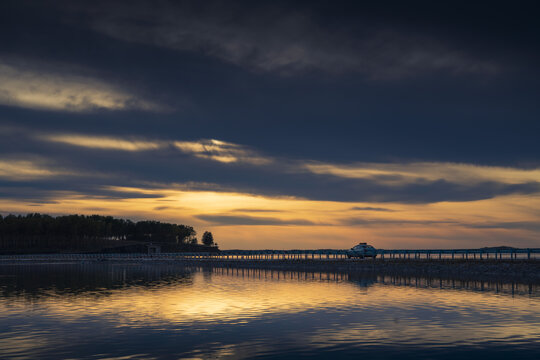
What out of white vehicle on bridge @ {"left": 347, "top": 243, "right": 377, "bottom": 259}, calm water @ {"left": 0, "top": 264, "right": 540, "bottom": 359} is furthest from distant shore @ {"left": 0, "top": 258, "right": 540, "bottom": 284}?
calm water @ {"left": 0, "top": 264, "right": 540, "bottom": 359}

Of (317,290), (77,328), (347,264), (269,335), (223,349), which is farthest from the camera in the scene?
(347,264)

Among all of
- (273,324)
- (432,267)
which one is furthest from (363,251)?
(273,324)

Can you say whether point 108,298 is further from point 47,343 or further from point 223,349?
point 223,349

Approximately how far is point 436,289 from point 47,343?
35.3 meters

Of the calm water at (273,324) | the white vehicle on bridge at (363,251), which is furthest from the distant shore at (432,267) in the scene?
the calm water at (273,324)

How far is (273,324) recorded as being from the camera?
27.8 meters

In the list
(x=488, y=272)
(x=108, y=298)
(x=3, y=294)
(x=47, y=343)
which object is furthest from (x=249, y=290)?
(x=488, y=272)

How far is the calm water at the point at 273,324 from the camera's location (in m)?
20.8

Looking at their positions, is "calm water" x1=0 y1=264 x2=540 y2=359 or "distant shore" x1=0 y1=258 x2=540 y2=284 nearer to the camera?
"calm water" x1=0 y1=264 x2=540 y2=359

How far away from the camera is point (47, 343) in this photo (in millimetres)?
22578

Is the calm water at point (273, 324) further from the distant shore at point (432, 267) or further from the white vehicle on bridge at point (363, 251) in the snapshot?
the white vehicle on bridge at point (363, 251)

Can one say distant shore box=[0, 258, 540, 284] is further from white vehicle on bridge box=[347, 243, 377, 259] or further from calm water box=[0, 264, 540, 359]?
calm water box=[0, 264, 540, 359]

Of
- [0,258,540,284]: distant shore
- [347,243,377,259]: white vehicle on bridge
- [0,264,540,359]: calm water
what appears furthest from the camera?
[347,243,377,259]: white vehicle on bridge

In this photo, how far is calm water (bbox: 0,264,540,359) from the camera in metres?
20.8
